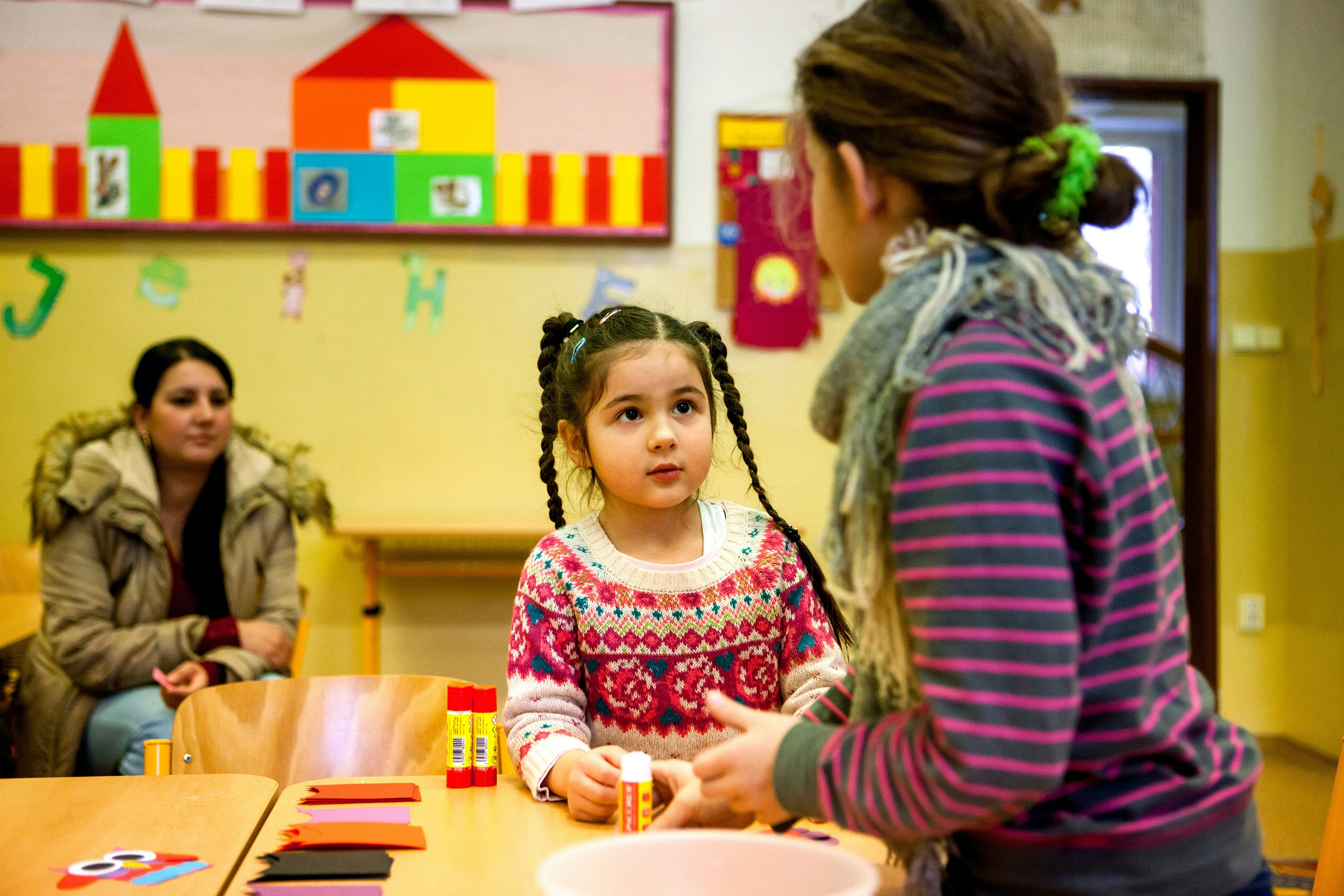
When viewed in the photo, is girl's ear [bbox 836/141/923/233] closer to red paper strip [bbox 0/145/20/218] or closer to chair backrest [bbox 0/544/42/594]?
chair backrest [bbox 0/544/42/594]

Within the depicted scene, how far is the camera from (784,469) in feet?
11.5

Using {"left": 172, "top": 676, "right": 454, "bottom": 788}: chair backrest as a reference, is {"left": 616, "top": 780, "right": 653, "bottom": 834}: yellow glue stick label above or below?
above

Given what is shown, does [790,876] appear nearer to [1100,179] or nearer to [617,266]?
[1100,179]

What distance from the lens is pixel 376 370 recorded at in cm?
341

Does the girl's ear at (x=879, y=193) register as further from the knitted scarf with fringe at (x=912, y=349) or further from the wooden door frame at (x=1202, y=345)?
the wooden door frame at (x=1202, y=345)

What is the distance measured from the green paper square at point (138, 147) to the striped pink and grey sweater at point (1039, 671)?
10.5ft

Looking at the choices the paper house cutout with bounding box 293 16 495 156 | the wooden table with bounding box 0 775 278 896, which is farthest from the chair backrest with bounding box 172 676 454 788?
the paper house cutout with bounding box 293 16 495 156

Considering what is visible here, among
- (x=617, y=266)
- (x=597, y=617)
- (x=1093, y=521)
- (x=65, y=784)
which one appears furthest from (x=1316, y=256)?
(x=65, y=784)

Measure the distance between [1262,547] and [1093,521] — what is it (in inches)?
135

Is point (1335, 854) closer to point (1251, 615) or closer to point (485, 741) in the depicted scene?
point (485, 741)

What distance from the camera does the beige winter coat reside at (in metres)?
→ 2.26

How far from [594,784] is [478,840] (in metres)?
0.12

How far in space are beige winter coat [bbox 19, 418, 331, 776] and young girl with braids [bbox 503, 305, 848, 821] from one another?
4.11ft

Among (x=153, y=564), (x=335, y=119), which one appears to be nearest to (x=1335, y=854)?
(x=153, y=564)
